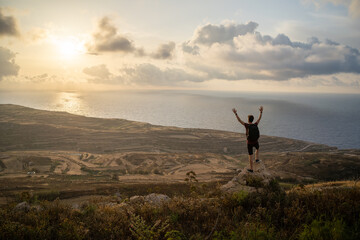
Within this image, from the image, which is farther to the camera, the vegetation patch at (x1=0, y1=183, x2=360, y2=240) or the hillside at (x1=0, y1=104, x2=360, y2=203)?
the hillside at (x1=0, y1=104, x2=360, y2=203)

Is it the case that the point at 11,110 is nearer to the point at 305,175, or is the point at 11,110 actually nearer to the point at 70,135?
the point at 70,135

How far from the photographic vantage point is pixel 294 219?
526cm

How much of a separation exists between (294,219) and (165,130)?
9270 cm

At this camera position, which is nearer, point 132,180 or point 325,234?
point 325,234

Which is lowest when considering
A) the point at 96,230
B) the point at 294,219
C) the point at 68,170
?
the point at 68,170

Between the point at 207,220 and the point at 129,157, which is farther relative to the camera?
the point at 129,157

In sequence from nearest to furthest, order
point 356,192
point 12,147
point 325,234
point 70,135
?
point 325,234, point 356,192, point 12,147, point 70,135

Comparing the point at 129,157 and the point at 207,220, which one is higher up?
the point at 207,220

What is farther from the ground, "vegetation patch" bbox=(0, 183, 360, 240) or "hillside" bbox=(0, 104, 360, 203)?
"vegetation patch" bbox=(0, 183, 360, 240)

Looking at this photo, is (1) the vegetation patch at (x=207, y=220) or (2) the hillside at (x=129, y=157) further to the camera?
(2) the hillside at (x=129, y=157)

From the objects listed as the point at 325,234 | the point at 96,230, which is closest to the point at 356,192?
the point at 325,234

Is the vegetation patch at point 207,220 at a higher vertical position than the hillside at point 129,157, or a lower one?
higher

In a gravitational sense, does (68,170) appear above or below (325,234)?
below

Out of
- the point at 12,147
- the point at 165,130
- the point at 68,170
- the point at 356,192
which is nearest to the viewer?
the point at 356,192
